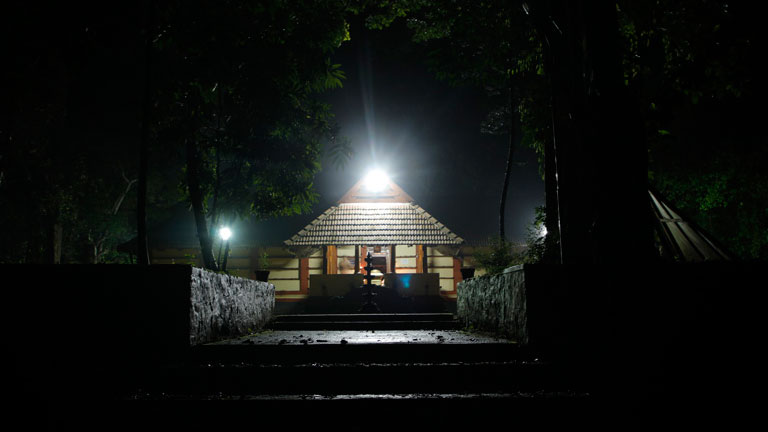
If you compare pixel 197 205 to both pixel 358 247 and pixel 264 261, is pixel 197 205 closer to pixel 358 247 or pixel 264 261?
pixel 264 261

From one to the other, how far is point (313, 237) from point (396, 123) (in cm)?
1914

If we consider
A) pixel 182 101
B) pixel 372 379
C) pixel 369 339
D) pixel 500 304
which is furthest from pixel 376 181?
pixel 372 379

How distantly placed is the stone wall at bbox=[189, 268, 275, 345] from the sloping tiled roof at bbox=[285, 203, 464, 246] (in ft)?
36.9

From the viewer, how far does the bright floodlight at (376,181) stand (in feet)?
67.7

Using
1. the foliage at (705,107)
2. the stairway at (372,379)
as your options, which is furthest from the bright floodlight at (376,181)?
the stairway at (372,379)

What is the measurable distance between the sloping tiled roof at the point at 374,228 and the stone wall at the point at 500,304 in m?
11.6

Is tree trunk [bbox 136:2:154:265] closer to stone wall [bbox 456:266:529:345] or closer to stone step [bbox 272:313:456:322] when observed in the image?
stone step [bbox 272:313:456:322]

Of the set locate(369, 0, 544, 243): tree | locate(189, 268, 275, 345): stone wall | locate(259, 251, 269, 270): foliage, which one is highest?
locate(369, 0, 544, 243): tree

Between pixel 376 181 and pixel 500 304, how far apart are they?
16032mm

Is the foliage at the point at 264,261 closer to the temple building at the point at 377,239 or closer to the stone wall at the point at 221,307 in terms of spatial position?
the temple building at the point at 377,239

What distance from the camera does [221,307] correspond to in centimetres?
529

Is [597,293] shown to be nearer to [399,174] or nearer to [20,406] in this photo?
[20,406]

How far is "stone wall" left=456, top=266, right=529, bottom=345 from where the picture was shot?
13.8ft

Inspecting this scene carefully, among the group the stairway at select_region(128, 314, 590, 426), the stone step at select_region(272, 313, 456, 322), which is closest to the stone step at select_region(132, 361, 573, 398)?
the stairway at select_region(128, 314, 590, 426)
